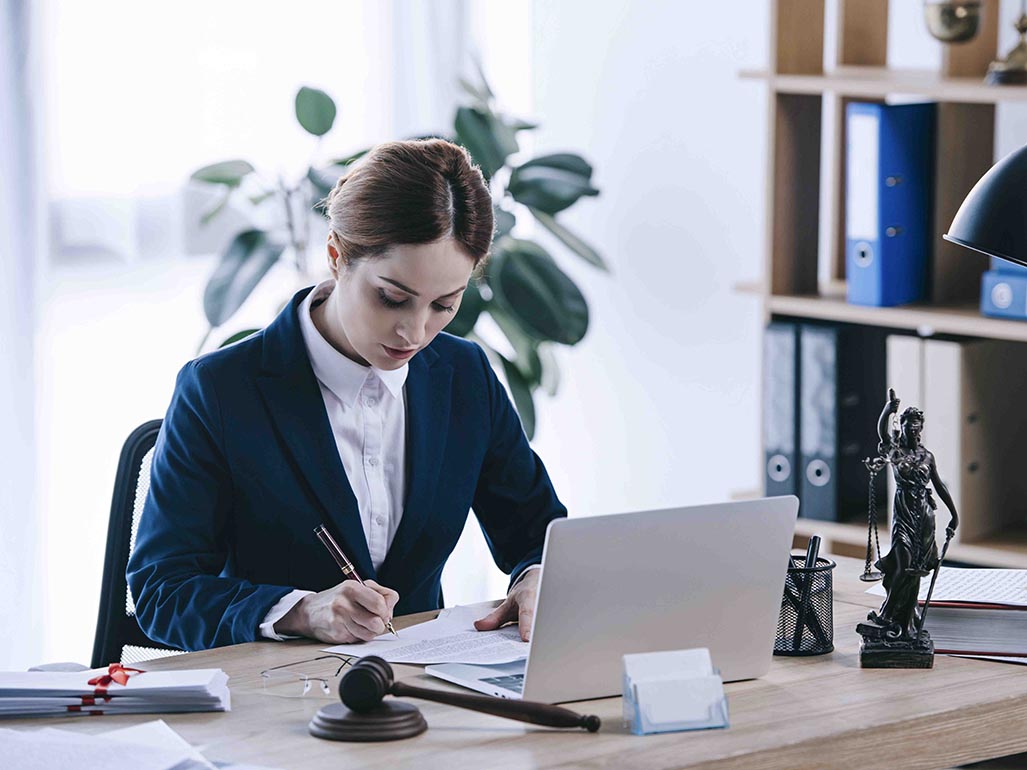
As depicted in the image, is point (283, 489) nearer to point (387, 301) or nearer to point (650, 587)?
point (387, 301)

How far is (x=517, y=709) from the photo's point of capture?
1492 mm

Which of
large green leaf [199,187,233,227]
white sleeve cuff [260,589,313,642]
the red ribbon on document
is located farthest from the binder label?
the red ribbon on document

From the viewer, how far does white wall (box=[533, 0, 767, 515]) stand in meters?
3.69

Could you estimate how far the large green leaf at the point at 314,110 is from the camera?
10.5 feet

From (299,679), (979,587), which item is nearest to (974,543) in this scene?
(979,587)

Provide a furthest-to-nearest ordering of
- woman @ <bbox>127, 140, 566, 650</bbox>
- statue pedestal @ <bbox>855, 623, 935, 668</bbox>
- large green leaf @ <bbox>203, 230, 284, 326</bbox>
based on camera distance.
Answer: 1. large green leaf @ <bbox>203, 230, 284, 326</bbox>
2. woman @ <bbox>127, 140, 566, 650</bbox>
3. statue pedestal @ <bbox>855, 623, 935, 668</bbox>

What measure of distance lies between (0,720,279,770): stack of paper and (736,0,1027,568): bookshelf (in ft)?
6.09

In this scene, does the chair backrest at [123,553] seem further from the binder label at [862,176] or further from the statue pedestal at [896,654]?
the binder label at [862,176]

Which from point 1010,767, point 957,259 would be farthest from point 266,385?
point 957,259

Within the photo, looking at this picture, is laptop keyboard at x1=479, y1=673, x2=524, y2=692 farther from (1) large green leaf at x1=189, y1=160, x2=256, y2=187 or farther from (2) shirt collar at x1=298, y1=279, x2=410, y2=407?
(1) large green leaf at x1=189, y1=160, x2=256, y2=187

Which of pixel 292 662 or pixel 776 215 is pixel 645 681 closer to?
pixel 292 662

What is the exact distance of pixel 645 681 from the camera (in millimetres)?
1502

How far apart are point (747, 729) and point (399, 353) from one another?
730 millimetres

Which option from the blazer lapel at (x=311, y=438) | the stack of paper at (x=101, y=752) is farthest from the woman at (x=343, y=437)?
the stack of paper at (x=101, y=752)
